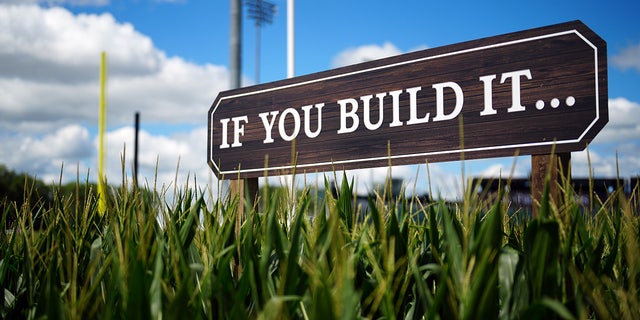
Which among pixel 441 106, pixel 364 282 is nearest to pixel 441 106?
pixel 441 106

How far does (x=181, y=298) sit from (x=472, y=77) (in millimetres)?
2376

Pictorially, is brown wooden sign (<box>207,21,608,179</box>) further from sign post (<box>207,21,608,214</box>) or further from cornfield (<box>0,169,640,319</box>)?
cornfield (<box>0,169,640,319</box>)

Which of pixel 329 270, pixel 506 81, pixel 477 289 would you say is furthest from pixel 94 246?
pixel 506 81

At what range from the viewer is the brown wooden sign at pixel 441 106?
9.53 feet

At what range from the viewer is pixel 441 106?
330 cm

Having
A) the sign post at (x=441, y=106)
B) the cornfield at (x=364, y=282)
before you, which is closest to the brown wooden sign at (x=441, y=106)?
the sign post at (x=441, y=106)

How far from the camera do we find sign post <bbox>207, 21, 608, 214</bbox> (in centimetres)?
291

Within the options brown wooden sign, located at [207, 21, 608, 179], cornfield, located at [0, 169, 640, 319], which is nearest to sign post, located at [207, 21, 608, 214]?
brown wooden sign, located at [207, 21, 608, 179]

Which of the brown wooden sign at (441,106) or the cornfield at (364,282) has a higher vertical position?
the brown wooden sign at (441,106)

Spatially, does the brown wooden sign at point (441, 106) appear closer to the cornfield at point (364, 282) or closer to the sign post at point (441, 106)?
the sign post at point (441, 106)

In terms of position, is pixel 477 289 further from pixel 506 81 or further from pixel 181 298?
pixel 506 81

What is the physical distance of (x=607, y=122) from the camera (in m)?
2.83

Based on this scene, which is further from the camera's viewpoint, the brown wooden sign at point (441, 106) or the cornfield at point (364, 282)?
the brown wooden sign at point (441, 106)

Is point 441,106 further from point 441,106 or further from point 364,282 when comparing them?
point 364,282
